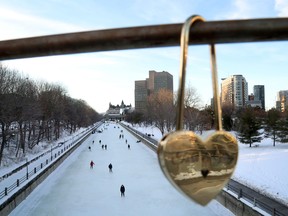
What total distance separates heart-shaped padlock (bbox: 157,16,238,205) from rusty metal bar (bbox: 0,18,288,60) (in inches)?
4.4

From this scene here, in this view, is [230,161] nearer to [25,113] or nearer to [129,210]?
[129,210]

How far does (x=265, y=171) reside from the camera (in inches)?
992

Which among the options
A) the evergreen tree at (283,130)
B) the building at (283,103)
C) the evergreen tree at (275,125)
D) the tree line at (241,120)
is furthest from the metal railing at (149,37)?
the building at (283,103)

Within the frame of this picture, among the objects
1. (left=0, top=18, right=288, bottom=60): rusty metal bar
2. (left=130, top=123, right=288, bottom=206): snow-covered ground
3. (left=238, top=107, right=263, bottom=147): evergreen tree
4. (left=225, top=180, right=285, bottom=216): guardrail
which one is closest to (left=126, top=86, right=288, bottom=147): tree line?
(left=238, top=107, right=263, bottom=147): evergreen tree

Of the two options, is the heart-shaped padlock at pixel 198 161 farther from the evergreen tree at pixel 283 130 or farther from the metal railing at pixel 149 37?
the evergreen tree at pixel 283 130

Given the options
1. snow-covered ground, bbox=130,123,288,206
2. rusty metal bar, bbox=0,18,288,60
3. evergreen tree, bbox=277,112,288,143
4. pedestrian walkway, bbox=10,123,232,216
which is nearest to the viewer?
rusty metal bar, bbox=0,18,288,60

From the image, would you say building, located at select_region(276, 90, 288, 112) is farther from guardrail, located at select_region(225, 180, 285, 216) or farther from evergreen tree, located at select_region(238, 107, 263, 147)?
guardrail, located at select_region(225, 180, 285, 216)

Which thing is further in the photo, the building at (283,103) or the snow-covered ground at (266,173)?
the building at (283,103)

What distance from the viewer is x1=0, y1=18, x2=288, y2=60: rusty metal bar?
1.56m

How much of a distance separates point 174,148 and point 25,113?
37.5 metres

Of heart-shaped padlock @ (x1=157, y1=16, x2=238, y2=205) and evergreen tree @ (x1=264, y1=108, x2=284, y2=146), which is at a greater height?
heart-shaped padlock @ (x1=157, y1=16, x2=238, y2=205)

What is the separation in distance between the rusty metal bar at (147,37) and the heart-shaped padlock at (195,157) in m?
0.11

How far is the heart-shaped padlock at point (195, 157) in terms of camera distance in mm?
1340

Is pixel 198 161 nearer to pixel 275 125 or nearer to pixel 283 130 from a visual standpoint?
pixel 283 130
